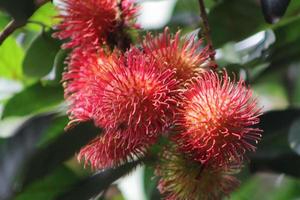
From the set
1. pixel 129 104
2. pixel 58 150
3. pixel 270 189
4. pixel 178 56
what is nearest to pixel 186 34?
pixel 178 56

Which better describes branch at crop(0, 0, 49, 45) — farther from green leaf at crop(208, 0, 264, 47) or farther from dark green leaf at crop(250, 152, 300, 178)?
dark green leaf at crop(250, 152, 300, 178)

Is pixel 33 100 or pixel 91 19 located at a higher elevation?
pixel 91 19

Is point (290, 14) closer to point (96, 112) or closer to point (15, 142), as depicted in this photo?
point (96, 112)

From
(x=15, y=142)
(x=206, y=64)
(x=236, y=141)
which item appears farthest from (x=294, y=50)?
(x=15, y=142)

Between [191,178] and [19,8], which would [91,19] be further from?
[191,178]

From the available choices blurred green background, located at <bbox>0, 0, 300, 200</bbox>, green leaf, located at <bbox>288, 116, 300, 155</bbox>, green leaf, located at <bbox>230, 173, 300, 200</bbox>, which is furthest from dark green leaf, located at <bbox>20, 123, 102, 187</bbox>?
green leaf, located at <bbox>230, 173, 300, 200</bbox>

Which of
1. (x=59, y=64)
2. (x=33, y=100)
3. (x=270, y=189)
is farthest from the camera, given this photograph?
(x=270, y=189)

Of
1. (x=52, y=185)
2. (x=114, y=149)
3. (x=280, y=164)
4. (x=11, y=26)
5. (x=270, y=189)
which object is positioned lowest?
(x=270, y=189)

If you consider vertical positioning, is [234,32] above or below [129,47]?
below
